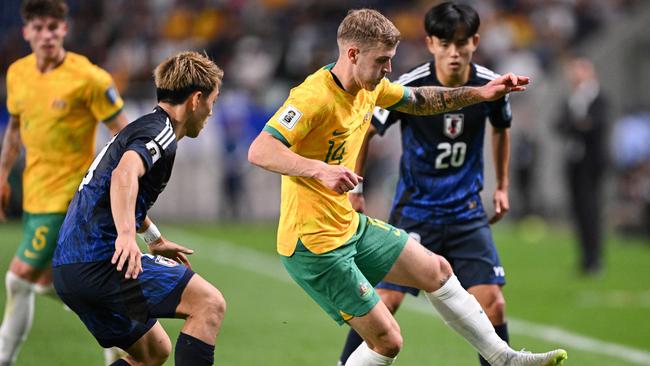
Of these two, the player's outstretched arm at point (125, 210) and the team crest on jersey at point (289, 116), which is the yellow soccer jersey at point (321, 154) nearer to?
the team crest on jersey at point (289, 116)

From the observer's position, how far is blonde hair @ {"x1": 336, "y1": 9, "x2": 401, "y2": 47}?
20.2ft

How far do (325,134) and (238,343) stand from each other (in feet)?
13.5

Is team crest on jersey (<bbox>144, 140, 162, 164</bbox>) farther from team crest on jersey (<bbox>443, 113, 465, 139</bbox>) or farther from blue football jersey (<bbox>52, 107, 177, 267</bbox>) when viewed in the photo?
team crest on jersey (<bbox>443, 113, 465, 139</bbox>)

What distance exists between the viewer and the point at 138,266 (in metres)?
5.71

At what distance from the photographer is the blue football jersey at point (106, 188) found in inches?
231

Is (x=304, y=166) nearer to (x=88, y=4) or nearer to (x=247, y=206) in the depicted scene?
(x=247, y=206)

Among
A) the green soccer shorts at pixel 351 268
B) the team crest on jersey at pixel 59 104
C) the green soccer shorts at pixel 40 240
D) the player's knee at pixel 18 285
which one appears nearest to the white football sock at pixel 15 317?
the player's knee at pixel 18 285

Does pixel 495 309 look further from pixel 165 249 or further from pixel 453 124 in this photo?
pixel 165 249

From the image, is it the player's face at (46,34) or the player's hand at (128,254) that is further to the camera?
the player's face at (46,34)

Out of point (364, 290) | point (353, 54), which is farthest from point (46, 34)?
point (364, 290)

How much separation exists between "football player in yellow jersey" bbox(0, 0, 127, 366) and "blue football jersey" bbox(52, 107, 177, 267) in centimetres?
205

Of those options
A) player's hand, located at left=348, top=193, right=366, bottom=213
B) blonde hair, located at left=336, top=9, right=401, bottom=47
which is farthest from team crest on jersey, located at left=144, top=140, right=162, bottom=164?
player's hand, located at left=348, top=193, right=366, bottom=213

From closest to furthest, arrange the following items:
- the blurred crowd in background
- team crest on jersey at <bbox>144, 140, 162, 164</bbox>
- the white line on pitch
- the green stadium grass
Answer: team crest on jersey at <bbox>144, 140, 162, 164</bbox> < the green stadium grass < the white line on pitch < the blurred crowd in background

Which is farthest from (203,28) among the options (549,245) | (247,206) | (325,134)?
(325,134)
